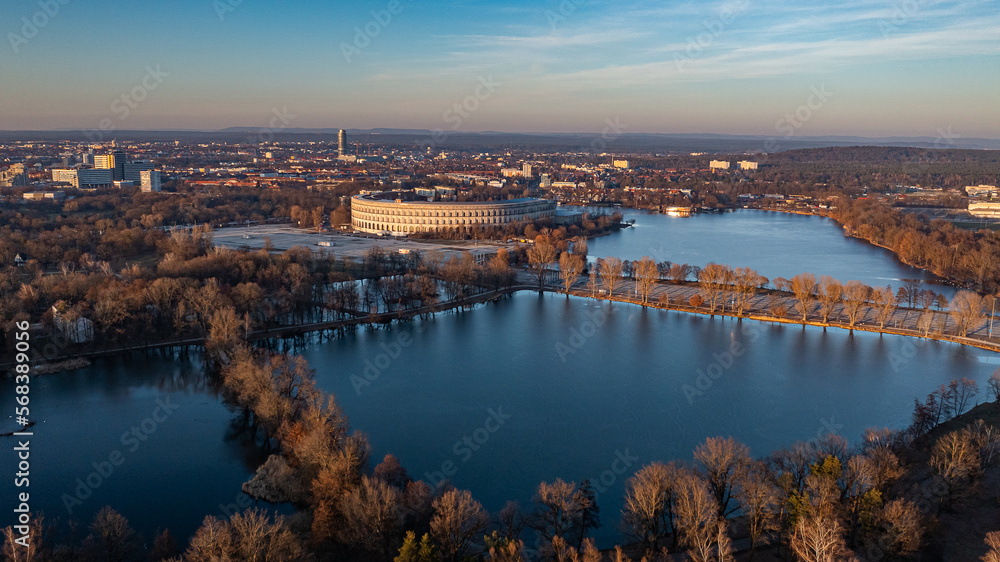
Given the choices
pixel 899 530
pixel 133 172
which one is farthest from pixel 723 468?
pixel 133 172

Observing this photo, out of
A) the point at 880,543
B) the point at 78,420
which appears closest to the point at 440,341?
the point at 78,420

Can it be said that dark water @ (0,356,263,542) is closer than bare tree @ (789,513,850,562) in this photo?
No

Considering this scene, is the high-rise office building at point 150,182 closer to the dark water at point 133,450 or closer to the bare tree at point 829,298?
the dark water at point 133,450

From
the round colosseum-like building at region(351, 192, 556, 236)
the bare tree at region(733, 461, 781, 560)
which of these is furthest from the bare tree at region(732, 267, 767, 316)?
the round colosseum-like building at region(351, 192, 556, 236)

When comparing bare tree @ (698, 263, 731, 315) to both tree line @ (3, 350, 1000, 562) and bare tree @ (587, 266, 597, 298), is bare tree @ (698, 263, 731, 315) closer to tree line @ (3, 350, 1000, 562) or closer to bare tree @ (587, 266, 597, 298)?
bare tree @ (587, 266, 597, 298)

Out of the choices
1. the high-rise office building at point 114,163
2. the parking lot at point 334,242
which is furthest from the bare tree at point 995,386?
the high-rise office building at point 114,163

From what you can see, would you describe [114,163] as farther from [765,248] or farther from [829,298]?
[829,298]
